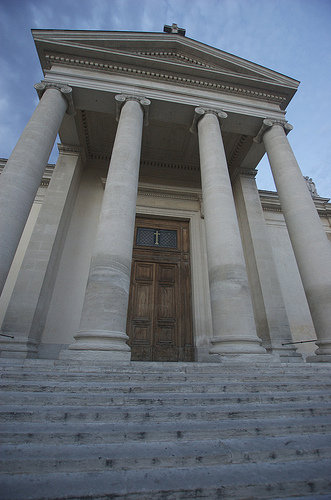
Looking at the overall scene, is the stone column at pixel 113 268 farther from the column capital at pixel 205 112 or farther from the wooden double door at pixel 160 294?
the wooden double door at pixel 160 294

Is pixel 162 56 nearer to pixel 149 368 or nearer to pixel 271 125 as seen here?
pixel 271 125

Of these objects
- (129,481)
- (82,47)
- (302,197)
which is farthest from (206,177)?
(129,481)

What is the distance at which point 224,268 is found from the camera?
22.3 ft

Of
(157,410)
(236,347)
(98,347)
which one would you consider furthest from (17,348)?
(236,347)

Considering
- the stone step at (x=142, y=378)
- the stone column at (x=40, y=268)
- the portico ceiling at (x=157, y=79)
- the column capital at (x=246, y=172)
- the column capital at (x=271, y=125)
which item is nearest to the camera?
the stone step at (x=142, y=378)

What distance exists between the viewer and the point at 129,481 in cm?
190

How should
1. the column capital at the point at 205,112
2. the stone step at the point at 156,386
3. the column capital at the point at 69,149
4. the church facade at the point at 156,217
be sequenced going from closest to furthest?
the stone step at the point at 156,386
the church facade at the point at 156,217
the column capital at the point at 205,112
the column capital at the point at 69,149

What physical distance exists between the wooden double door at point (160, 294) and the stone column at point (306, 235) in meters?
5.01

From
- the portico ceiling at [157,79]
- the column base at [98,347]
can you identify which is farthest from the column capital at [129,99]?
the column base at [98,347]

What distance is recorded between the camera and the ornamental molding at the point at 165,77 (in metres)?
9.77

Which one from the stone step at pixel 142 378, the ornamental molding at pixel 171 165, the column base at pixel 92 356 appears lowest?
the stone step at pixel 142 378

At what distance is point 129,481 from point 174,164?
529 inches

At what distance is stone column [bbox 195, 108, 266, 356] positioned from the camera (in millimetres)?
6039

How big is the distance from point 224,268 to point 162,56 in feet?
32.8
